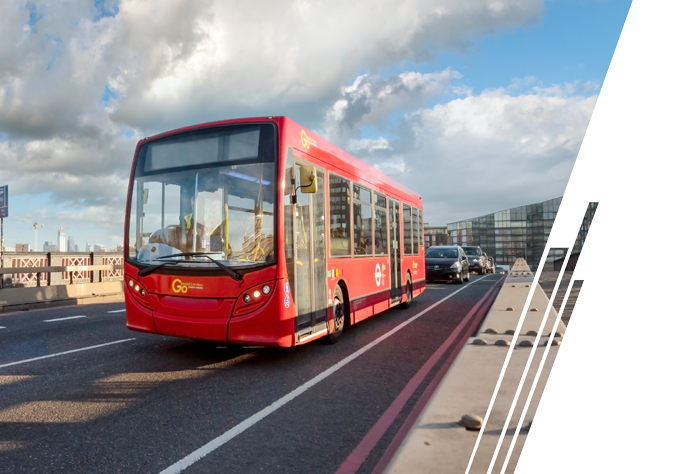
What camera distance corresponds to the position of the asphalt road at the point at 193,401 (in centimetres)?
371

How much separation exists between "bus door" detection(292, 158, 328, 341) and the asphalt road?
0.55 m

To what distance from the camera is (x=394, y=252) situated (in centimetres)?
1180

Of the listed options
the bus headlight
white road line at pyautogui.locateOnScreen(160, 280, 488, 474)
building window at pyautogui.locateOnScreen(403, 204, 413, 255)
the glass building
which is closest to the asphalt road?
white road line at pyautogui.locateOnScreen(160, 280, 488, 474)

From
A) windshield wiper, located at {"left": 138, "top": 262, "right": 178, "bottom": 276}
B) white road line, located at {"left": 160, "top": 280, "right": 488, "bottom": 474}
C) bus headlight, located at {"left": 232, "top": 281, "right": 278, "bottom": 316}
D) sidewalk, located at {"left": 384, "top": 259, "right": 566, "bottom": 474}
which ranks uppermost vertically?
windshield wiper, located at {"left": 138, "top": 262, "right": 178, "bottom": 276}

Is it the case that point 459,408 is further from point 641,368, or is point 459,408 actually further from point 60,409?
point 60,409

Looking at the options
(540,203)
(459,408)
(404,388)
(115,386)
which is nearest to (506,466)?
(459,408)

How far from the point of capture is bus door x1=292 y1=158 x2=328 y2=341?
6816mm

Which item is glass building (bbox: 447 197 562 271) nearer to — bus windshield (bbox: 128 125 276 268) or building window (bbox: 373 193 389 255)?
building window (bbox: 373 193 389 255)

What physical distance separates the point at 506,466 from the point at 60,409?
12.9ft

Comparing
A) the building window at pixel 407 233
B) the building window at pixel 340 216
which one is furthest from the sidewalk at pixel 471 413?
the building window at pixel 407 233

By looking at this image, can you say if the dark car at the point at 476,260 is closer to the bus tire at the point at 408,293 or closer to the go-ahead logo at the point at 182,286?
the bus tire at the point at 408,293

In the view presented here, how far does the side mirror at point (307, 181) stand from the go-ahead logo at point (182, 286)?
1.78 m

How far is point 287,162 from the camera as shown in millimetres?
6684

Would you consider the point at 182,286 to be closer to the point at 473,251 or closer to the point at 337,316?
the point at 337,316
